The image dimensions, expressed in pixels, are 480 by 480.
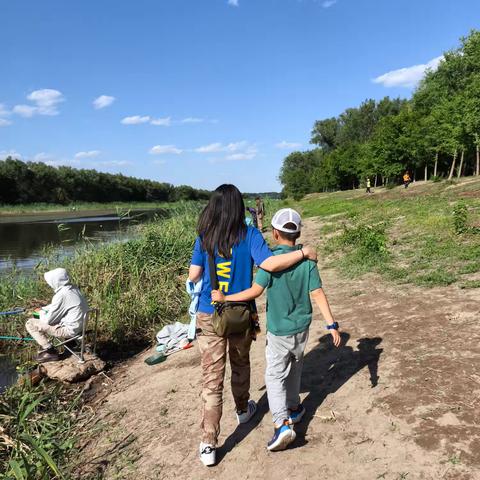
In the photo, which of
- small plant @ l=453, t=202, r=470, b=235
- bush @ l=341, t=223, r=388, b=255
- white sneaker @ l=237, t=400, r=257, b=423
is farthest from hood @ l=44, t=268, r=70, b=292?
small plant @ l=453, t=202, r=470, b=235

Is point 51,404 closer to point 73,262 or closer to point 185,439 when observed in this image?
point 185,439

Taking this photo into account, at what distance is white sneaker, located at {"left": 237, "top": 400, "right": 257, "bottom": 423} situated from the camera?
3488 mm

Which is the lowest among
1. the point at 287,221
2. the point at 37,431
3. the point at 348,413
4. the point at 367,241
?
the point at 37,431

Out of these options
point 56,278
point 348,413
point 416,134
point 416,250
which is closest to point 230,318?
point 348,413

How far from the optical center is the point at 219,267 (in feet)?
9.89

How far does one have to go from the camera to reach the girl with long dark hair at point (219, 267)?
297 centimetres

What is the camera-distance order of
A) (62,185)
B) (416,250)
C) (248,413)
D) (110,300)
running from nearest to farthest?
1. (248,413)
2. (110,300)
3. (416,250)
4. (62,185)

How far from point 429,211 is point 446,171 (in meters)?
39.2

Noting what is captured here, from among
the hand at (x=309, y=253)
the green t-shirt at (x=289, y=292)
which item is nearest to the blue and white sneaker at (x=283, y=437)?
the green t-shirt at (x=289, y=292)

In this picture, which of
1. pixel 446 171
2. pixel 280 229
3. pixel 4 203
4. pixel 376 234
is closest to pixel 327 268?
pixel 376 234

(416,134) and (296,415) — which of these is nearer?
(296,415)

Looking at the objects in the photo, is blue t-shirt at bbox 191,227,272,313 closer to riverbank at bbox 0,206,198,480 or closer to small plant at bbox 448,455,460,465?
small plant at bbox 448,455,460,465

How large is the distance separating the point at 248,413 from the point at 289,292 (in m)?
1.28

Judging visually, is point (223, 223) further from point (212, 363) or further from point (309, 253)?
point (212, 363)
